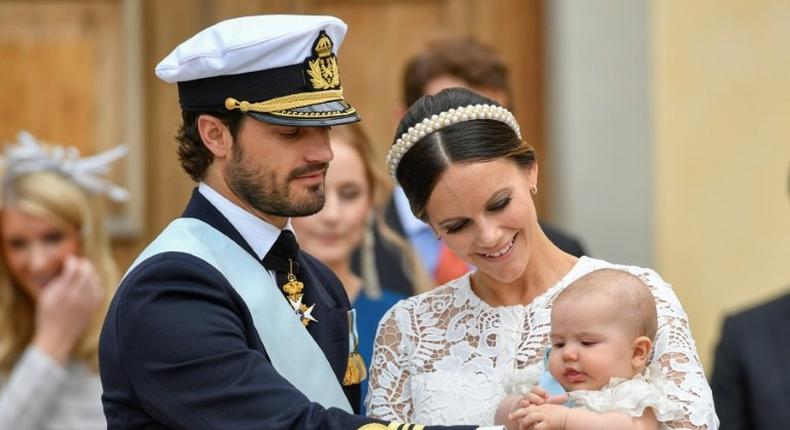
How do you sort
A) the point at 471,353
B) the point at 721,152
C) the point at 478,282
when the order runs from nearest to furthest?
the point at 471,353 → the point at 478,282 → the point at 721,152

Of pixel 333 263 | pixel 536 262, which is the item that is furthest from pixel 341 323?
pixel 333 263

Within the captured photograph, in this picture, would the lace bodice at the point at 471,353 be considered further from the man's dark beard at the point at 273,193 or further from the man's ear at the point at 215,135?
the man's ear at the point at 215,135

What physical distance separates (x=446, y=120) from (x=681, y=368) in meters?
0.74

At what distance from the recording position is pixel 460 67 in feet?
19.2

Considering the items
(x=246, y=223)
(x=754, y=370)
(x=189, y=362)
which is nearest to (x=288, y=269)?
(x=246, y=223)

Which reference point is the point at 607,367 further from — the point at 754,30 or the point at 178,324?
the point at 754,30

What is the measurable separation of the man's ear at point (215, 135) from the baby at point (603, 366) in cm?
82

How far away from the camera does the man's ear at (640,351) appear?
3.73 metres

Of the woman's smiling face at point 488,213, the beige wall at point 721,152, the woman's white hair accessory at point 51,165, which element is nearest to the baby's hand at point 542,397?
the woman's smiling face at point 488,213

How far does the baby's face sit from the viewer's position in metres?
3.70

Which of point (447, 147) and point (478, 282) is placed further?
point (478, 282)

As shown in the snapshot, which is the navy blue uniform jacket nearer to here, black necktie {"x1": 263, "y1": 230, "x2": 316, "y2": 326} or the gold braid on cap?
black necktie {"x1": 263, "y1": 230, "x2": 316, "y2": 326}

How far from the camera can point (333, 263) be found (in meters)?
5.69

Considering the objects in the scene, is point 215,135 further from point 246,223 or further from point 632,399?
point 632,399
